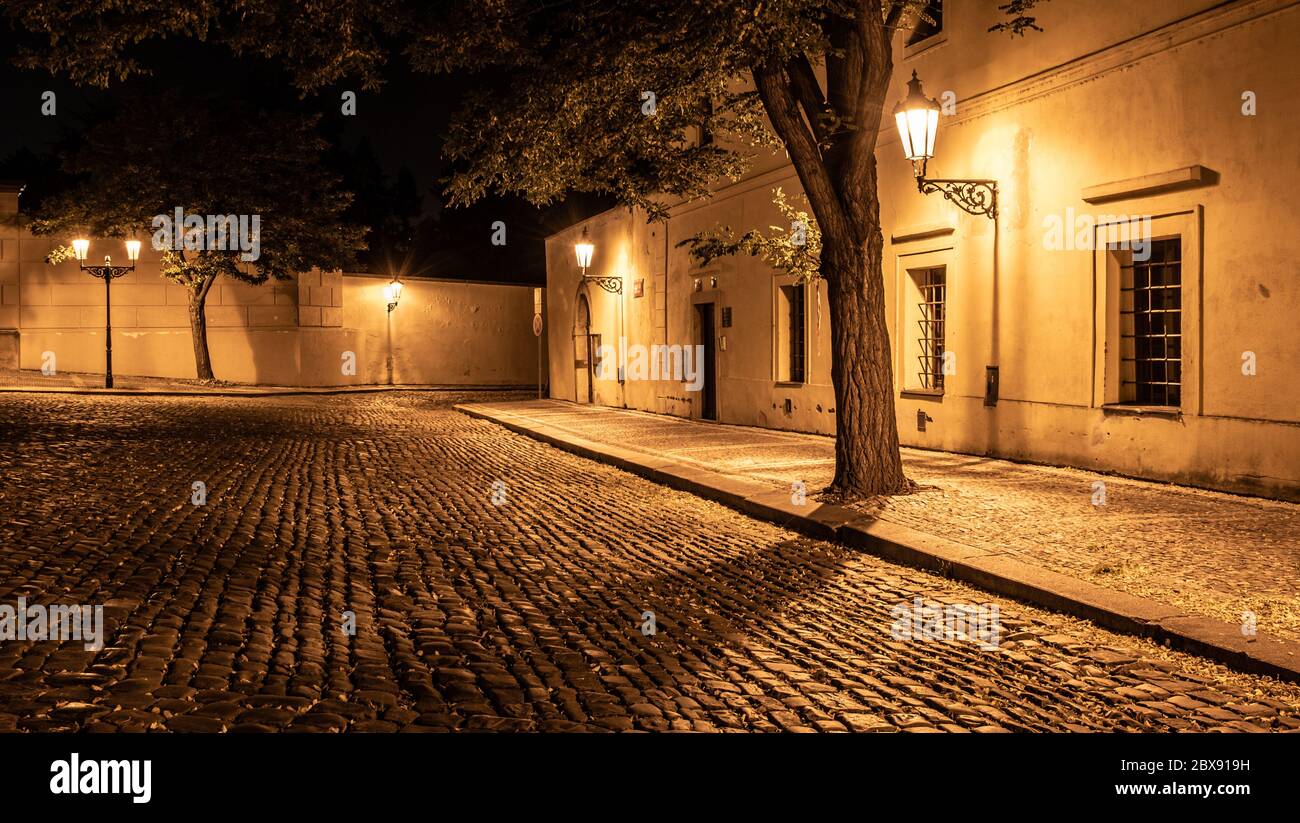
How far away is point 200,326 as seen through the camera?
112 feet

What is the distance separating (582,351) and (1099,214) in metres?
19.1

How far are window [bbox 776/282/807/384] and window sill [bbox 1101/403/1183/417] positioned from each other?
7.10 meters

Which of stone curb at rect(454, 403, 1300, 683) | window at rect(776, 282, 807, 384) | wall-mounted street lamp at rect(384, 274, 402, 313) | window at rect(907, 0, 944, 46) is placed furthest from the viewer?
wall-mounted street lamp at rect(384, 274, 402, 313)

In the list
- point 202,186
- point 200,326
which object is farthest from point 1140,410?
point 200,326

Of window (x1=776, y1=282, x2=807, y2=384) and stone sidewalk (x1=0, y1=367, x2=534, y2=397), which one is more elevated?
window (x1=776, y1=282, x2=807, y2=384)

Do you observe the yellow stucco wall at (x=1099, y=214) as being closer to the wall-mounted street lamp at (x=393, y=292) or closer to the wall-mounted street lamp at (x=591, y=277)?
the wall-mounted street lamp at (x=591, y=277)

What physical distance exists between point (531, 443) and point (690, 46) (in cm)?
989

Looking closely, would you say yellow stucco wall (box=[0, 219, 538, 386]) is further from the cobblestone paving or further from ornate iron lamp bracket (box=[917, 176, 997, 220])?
ornate iron lamp bracket (box=[917, 176, 997, 220])

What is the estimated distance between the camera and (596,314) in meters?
28.2

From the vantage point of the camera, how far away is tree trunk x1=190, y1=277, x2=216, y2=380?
33.8m

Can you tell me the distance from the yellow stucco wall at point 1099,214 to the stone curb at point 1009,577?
379cm

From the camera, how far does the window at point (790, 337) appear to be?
719 inches

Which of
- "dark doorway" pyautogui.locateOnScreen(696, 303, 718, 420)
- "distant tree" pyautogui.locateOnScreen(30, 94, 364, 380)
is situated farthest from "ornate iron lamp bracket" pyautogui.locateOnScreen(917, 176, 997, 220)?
"distant tree" pyautogui.locateOnScreen(30, 94, 364, 380)

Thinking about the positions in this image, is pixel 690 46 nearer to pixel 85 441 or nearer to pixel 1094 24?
pixel 1094 24
